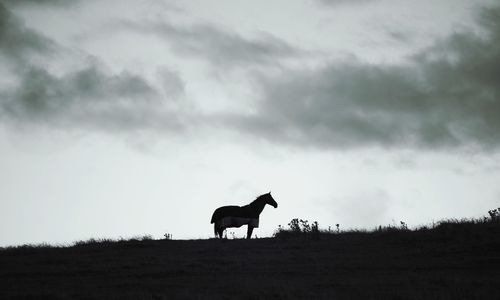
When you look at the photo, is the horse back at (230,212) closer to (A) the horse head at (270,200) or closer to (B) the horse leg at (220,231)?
(B) the horse leg at (220,231)

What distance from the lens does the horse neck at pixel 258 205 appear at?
32716mm

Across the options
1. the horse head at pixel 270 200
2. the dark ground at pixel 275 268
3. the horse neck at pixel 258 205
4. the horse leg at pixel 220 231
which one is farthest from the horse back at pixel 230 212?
the dark ground at pixel 275 268

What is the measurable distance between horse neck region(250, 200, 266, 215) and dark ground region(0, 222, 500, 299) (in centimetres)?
304

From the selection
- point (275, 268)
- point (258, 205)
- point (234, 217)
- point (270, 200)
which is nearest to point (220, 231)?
point (234, 217)

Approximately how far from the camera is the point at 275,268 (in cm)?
2064

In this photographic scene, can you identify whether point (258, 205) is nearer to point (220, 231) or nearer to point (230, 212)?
point (230, 212)

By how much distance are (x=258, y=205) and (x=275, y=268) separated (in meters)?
12.5

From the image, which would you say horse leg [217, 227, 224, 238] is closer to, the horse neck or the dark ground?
the horse neck

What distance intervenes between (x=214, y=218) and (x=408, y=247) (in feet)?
37.6

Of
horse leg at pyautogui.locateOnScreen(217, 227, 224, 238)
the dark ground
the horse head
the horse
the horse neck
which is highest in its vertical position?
the horse head

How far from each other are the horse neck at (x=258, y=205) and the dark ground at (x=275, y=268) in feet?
9.98

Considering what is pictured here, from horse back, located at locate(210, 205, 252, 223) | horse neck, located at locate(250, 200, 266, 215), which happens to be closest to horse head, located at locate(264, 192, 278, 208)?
horse neck, located at locate(250, 200, 266, 215)

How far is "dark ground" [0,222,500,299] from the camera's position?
1576 centimetres

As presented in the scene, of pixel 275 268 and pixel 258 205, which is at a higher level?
pixel 258 205
